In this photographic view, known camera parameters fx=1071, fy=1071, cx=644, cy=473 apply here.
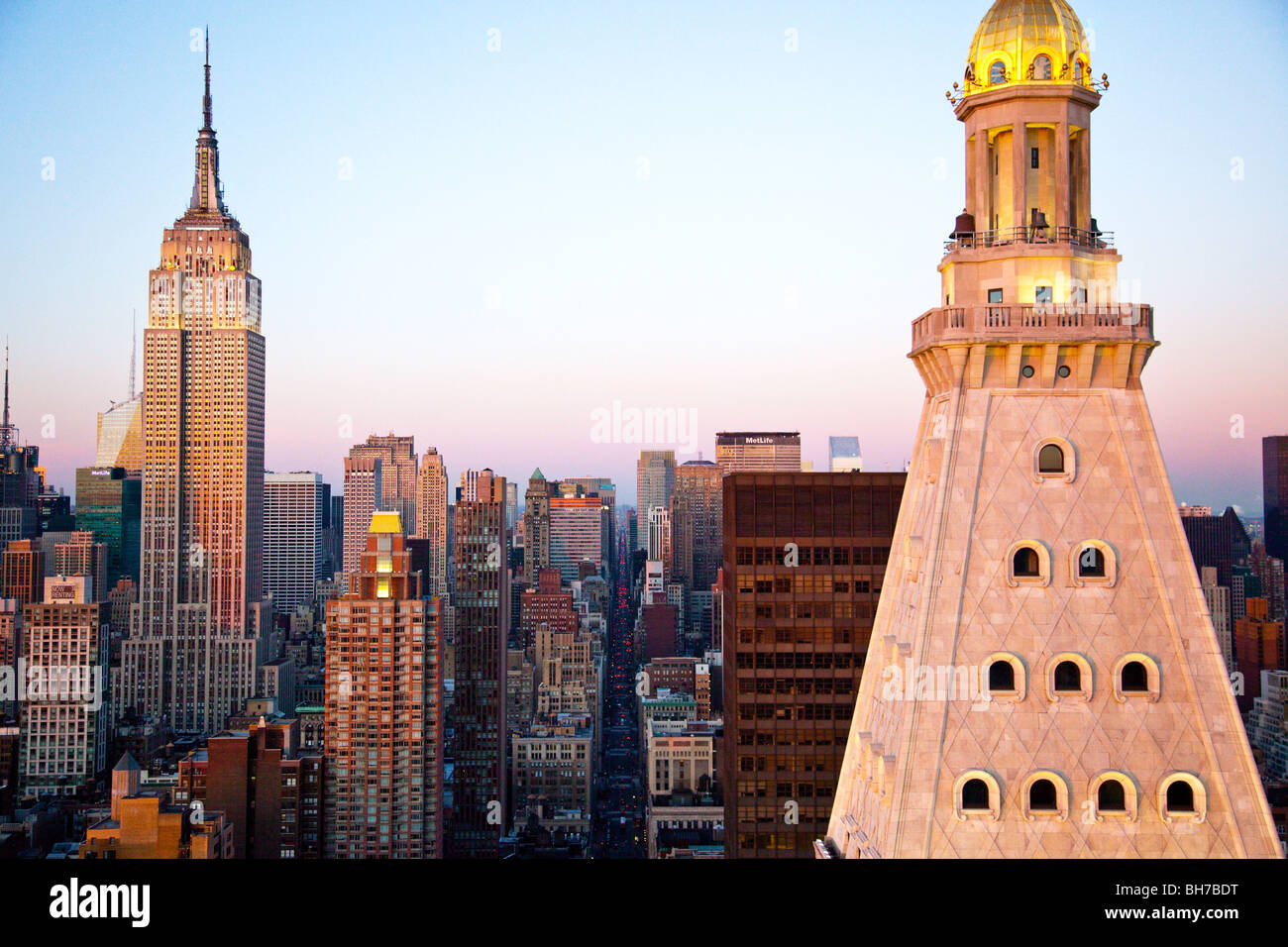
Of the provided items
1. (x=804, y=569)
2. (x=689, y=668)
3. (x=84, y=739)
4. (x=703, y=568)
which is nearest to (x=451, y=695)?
(x=84, y=739)

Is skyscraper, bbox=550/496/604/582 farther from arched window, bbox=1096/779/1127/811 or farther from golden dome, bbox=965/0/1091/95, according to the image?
arched window, bbox=1096/779/1127/811

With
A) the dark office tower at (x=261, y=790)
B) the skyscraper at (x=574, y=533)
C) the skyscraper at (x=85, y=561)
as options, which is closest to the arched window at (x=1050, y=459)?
the dark office tower at (x=261, y=790)

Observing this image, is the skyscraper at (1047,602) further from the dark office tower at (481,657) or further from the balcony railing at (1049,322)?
the dark office tower at (481,657)

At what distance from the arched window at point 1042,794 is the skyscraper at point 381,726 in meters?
55.0

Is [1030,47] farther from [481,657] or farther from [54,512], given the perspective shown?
[54,512]

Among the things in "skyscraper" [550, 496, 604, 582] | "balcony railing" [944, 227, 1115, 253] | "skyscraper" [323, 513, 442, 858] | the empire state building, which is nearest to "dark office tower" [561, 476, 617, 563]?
"skyscraper" [550, 496, 604, 582]

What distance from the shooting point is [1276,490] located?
746 inches

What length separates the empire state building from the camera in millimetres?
105375

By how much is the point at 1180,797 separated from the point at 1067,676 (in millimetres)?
1281

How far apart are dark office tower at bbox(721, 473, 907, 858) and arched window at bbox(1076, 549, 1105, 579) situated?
24.7 metres

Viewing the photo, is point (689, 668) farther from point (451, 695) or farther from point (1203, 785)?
point (1203, 785)

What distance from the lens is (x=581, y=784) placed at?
82.3 meters

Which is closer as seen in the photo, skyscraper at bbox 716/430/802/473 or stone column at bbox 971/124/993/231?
stone column at bbox 971/124/993/231
